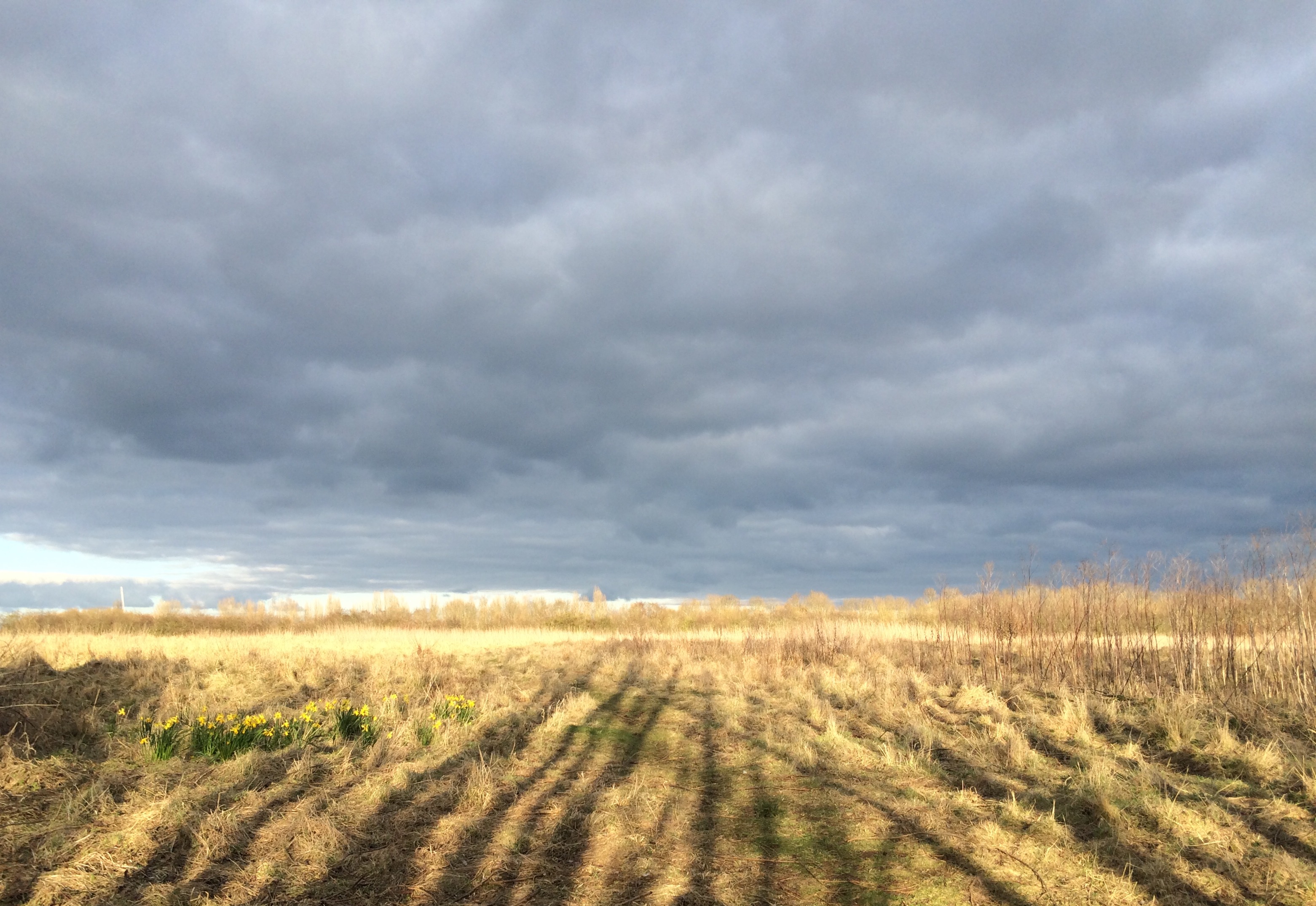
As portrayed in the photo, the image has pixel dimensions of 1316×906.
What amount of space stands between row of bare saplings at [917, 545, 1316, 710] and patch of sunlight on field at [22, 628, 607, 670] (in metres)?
12.2

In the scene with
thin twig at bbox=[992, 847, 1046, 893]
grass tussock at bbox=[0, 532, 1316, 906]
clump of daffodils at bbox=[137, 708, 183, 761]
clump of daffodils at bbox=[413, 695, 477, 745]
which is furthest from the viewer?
clump of daffodils at bbox=[413, 695, 477, 745]

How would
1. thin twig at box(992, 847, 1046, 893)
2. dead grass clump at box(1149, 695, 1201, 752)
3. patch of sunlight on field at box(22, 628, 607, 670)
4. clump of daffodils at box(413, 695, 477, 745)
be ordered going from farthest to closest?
1. patch of sunlight on field at box(22, 628, 607, 670)
2. clump of daffodils at box(413, 695, 477, 745)
3. dead grass clump at box(1149, 695, 1201, 752)
4. thin twig at box(992, 847, 1046, 893)

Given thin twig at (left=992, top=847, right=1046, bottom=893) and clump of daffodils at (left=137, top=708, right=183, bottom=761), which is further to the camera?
clump of daffodils at (left=137, top=708, right=183, bottom=761)

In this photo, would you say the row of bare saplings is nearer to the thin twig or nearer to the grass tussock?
the grass tussock

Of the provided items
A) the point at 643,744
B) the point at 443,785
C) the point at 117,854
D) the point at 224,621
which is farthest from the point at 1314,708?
the point at 224,621

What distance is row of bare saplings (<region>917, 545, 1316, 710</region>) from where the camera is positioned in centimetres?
1201

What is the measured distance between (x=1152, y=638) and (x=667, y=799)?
9.79 meters

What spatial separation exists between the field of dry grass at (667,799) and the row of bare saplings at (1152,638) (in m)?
0.62

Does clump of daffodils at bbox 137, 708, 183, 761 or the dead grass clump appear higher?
clump of daffodils at bbox 137, 708, 183, 761

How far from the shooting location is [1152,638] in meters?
13.5

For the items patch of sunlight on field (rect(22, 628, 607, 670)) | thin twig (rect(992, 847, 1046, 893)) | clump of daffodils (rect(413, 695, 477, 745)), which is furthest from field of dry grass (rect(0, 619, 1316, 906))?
patch of sunlight on field (rect(22, 628, 607, 670))

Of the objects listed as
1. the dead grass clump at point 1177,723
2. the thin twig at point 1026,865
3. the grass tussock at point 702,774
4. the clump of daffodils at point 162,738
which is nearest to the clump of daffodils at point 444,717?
the grass tussock at point 702,774

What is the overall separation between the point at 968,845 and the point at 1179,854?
5.19 ft

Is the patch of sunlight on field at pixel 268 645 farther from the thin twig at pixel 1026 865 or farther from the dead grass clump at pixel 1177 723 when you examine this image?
the dead grass clump at pixel 1177 723
